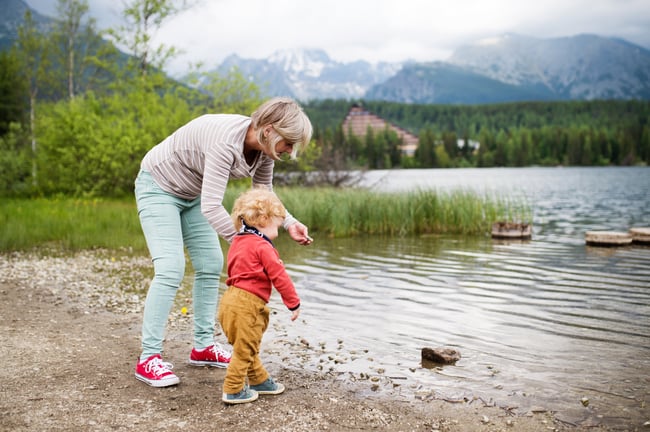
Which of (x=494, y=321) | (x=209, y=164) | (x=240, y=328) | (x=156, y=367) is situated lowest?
(x=494, y=321)

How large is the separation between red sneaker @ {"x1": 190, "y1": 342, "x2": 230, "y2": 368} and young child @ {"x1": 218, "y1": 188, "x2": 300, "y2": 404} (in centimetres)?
85

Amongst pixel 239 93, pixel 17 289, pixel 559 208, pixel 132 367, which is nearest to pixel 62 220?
pixel 17 289

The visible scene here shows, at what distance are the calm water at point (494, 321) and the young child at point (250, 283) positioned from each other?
1.16 m

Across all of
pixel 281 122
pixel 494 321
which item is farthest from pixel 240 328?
pixel 494 321

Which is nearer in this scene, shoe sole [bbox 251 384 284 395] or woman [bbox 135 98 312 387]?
woman [bbox 135 98 312 387]

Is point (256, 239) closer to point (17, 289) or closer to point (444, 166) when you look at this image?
point (17, 289)

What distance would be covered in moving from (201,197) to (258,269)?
2.19 feet

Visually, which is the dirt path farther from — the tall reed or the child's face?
the tall reed

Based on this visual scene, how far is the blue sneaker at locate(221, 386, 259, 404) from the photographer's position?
3865 mm

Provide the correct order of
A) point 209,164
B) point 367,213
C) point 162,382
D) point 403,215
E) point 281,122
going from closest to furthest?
point 281,122, point 209,164, point 162,382, point 403,215, point 367,213

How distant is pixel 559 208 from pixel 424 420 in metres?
26.3

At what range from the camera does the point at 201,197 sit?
403 cm

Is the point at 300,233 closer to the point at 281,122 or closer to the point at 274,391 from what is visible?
the point at 281,122

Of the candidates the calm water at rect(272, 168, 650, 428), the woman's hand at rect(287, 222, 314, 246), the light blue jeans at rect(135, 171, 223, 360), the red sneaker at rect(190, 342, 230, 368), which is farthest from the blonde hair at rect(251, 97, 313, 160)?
the calm water at rect(272, 168, 650, 428)
